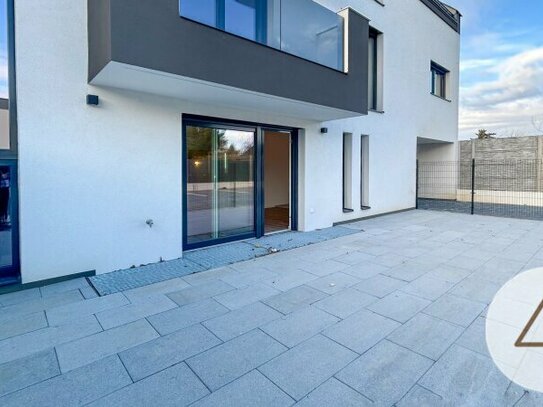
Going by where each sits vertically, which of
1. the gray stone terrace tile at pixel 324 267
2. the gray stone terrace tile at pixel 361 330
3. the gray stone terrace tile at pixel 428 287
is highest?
the gray stone terrace tile at pixel 324 267

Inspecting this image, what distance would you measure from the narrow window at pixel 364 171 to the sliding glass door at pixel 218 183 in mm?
4007

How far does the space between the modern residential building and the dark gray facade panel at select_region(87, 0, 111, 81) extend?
0.12ft

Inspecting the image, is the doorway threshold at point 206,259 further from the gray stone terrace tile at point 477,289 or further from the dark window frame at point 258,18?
the dark window frame at point 258,18

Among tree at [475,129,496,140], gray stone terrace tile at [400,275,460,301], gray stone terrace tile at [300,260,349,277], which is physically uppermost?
tree at [475,129,496,140]

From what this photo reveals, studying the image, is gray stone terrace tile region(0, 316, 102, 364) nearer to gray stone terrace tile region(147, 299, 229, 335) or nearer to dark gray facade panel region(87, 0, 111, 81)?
gray stone terrace tile region(147, 299, 229, 335)

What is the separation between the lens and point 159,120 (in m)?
4.77

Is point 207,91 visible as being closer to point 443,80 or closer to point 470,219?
point 470,219

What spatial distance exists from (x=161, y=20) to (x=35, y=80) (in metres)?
1.63

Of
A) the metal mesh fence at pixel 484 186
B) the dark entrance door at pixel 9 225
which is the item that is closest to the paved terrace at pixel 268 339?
the dark entrance door at pixel 9 225

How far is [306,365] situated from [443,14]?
1403 centimetres

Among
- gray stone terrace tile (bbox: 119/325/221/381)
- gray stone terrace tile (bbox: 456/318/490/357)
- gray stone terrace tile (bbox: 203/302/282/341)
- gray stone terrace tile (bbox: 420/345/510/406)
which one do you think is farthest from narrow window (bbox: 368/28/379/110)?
gray stone terrace tile (bbox: 119/325/221/381)

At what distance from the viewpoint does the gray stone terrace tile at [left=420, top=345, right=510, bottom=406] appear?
2.00 meters

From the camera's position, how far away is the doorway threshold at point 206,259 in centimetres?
408

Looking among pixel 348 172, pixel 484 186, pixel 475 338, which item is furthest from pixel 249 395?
pixel 484 186
